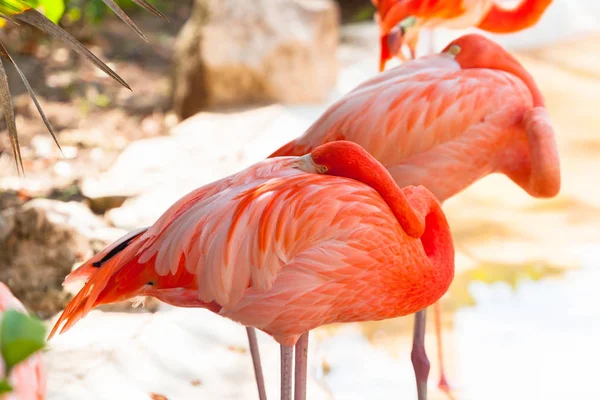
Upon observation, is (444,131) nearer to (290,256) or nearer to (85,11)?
Answer: (290,256)

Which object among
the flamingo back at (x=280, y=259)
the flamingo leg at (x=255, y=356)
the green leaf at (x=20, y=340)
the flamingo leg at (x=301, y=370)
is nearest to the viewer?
the green leaf at (x=20, y=340)

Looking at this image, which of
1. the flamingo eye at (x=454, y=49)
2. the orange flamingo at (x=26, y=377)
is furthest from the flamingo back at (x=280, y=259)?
the flamingo eye at (x=454, y=49)

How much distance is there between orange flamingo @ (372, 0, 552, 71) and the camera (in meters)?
3.11

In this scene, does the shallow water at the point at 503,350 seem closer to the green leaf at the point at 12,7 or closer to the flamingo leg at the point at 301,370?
the flamingo leg at the point at 301,370

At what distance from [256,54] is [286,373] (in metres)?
3.35

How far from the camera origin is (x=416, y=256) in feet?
6.56

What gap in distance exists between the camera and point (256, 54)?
5023 mm

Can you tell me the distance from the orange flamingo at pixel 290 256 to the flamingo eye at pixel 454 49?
69 centimetres

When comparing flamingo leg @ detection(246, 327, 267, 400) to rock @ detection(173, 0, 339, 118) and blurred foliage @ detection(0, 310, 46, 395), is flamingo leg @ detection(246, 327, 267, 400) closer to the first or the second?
blurred foliage @ detection(0, 310, 46, 395)

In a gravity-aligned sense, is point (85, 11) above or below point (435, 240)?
below

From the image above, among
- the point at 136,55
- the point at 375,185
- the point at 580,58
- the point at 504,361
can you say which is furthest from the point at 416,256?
the point at 136,55

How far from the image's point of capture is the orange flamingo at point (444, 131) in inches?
92.2

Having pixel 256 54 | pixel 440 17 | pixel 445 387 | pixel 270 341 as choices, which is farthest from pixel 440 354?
pixel 256 54

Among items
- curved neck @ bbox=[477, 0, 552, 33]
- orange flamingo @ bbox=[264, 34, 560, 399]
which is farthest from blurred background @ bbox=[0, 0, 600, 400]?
curved neck @ bbox=[477, 0, 552, 33]
